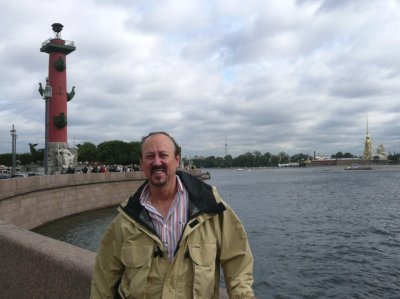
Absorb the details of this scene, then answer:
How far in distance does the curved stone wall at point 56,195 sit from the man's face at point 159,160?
29.8 feet

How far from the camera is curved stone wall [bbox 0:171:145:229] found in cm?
1504

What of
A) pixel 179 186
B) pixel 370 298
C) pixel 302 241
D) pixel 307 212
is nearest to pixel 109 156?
pixel 307 212

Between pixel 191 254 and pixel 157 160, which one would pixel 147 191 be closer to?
pixel 157 160

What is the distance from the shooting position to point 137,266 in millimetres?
1938

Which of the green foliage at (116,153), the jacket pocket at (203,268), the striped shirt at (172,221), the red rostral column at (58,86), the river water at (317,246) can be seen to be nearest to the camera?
the jacket pocket at (203,268)

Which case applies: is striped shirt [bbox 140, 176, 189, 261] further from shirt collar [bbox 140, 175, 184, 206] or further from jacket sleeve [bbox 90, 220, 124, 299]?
jacket sleeve [bbox 90, 220, 124, 299]

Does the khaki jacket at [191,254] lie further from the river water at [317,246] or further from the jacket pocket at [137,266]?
the river water at [317,246]

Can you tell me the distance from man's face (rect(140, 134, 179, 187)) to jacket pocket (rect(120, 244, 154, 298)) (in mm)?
303

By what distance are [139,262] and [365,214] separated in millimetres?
21017

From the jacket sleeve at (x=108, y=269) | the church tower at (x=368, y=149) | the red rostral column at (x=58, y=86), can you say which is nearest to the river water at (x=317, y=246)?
the jacket sleeve at (x=108, y=269)

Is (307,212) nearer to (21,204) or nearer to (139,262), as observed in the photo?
(21,204)

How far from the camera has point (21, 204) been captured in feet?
52.5

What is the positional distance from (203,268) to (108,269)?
50 cm

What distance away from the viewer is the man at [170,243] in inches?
75.0
